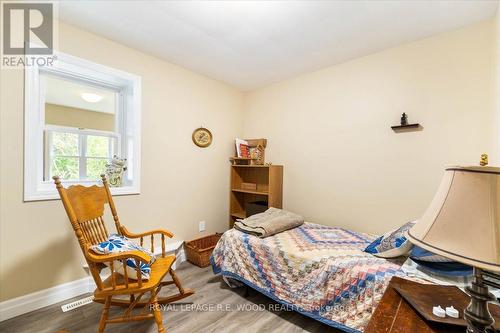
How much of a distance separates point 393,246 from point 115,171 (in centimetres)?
258

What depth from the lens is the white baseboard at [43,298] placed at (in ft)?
5.65

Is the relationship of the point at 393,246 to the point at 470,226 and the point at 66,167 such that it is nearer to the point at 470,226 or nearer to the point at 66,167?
the point at 470,226

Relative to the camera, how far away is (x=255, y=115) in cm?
344

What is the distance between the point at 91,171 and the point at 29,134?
24.0 inches

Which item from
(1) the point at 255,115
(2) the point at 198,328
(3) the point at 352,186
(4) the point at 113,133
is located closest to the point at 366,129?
(3) the point at 352,186

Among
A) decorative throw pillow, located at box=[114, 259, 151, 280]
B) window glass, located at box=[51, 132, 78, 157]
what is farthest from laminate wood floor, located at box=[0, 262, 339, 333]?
window glass, located at box=[51, 132, 78, 157]

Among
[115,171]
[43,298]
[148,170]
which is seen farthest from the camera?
[148,170]

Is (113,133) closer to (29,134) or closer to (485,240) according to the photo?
(29,134)

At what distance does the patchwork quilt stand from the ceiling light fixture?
6.46ft

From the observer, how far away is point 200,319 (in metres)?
1.76

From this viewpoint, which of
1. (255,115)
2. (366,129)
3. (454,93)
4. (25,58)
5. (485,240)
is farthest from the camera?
(255,115)

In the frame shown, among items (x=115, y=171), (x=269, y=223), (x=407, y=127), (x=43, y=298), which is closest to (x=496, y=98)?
(x=407, y=127)

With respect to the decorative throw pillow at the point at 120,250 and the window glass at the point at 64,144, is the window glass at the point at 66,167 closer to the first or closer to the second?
the window glass at the point at 64,144

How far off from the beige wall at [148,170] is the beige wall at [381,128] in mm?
899
